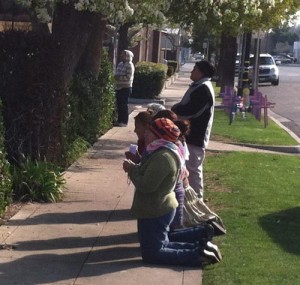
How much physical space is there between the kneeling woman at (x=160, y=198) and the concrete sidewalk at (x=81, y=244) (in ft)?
0.42

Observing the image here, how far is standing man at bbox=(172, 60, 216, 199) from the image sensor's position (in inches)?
370

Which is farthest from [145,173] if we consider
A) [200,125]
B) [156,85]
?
[156,85]

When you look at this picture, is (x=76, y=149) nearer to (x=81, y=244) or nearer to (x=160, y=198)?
(x=81, y=244)

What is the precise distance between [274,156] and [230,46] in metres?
17.4

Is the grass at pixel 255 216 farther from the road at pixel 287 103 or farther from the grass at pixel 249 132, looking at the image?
the road at pixel 287 103

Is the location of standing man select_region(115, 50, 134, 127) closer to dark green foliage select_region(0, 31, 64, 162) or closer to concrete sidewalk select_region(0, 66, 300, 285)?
concrete sidewalk select_region(0, 66, 300, 285)

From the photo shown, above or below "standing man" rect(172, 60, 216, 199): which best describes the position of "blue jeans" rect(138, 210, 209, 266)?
below

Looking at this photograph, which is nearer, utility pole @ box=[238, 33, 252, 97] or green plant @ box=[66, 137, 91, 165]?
green plant @ box=[66, 137, 91, 165]

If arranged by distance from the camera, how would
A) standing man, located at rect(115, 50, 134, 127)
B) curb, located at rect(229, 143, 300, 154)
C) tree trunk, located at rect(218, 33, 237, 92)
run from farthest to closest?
tree trunk, located at rect(218, 33, 237, 92)
standing man, located at rect(115, 50, 134, 127)
curb, located at rect(229, 143, 300, 154)

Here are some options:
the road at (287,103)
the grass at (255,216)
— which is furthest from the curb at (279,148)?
the road at (287,103)

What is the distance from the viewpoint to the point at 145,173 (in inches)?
292

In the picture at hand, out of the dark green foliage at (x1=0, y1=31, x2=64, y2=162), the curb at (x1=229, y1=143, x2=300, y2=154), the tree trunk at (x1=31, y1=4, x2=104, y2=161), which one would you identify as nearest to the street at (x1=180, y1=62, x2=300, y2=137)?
the curb at (x1=229, y1=143, x2=300, y2=154)

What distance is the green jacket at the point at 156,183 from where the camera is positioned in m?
7.40

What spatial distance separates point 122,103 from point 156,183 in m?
11.9
